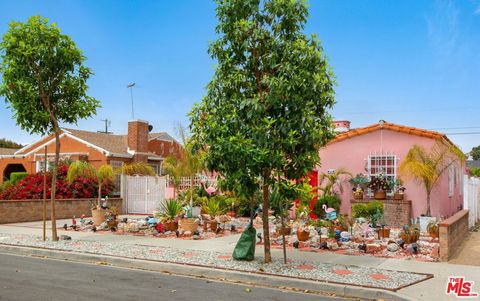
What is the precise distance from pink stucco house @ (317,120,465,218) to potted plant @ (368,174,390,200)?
493 millimetres

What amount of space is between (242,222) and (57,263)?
910cm

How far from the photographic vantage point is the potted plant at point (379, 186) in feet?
60.1

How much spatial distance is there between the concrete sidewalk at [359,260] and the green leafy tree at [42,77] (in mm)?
2175

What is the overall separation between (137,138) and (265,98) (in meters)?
21.3

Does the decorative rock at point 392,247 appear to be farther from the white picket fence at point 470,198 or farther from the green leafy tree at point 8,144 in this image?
the green leafy tree at point 8,144

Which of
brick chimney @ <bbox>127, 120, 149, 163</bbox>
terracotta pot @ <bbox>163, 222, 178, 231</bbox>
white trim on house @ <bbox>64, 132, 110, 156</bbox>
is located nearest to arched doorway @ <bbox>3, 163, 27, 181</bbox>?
white trim on house @ <bbox>64, 132, 110, 156</bbox>

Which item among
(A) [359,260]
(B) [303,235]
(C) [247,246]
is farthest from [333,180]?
(C) [247,246]

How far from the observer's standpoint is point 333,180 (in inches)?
762

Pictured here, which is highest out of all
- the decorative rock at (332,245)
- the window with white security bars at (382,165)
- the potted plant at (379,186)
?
the window with white security bars at (382,165)

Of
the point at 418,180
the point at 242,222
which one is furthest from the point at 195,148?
the point at 418,180

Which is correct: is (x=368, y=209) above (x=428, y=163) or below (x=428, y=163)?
below

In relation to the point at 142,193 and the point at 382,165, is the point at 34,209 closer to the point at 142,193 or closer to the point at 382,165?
the point at 142,193

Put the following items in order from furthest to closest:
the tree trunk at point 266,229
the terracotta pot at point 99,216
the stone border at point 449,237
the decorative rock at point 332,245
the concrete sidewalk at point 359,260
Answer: the terracotta pot at point 99,216 → the decorative rock at point 332,245 → the stone border at point 449,237 → the tree trunk at point 266,229 → the concrete sidewalk at point 359,260

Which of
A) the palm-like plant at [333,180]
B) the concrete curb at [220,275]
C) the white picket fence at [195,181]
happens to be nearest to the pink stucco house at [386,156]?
the palm-like plant at [333,180]
